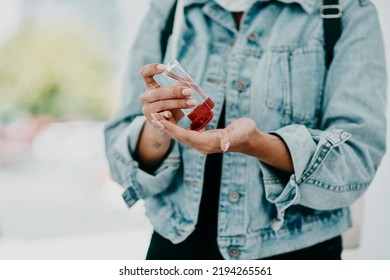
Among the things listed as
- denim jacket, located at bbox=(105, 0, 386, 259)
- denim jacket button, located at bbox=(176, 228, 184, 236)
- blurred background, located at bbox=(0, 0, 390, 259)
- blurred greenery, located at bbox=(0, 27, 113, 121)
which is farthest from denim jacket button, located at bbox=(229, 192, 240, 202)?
blurred greenery, located at bbox=(0, 27, 113, 121)

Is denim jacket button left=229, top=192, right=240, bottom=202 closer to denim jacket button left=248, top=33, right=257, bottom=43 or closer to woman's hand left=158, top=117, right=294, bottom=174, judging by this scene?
woman's hand left=158, top=117, right=294, bottom=174

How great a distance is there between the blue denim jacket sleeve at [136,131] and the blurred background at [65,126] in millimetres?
318

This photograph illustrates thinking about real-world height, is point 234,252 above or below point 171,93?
below

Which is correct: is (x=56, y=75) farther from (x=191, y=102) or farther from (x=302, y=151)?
(x=302, y=151)

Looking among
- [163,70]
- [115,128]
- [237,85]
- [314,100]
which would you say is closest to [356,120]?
[314,100]

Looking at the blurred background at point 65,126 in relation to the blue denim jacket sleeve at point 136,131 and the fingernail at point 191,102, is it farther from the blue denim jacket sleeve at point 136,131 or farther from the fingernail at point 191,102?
the fingernail at point 191,102

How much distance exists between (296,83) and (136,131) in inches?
11.7

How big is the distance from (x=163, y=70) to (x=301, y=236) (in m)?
0.37

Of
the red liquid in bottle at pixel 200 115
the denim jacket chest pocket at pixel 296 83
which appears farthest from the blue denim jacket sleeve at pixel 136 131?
the denim jacket chest pocket at pixel 296 83

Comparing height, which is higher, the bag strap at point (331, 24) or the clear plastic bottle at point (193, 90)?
the bag strap at point (331, 24)

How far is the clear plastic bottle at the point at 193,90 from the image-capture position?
0.60m

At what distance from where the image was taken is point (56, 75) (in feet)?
3.85

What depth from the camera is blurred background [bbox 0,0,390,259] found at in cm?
104

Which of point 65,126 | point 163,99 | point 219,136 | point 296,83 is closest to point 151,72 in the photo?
point 163,99
